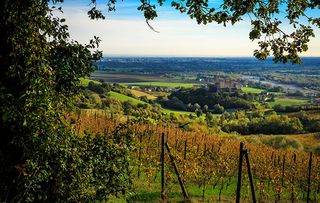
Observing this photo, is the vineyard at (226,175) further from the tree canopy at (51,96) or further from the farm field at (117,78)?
the farm field at (117,78)

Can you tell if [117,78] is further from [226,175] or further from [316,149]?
[226,175]

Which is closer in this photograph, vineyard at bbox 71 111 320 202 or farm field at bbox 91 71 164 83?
vineyard at bbox 71 111 320 202

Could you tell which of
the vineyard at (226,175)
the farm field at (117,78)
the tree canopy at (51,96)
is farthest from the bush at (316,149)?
the farm field at (117,78)

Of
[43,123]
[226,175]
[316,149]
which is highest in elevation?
→ [43,123]

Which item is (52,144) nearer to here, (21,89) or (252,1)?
(21,89)

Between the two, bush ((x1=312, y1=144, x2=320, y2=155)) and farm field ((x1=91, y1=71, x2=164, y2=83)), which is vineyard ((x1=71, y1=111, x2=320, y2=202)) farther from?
farm field ((x1=91, y1=71, x2=164, y2=83))

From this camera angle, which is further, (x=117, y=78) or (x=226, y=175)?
(x=117, y=78)

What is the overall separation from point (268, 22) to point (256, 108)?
8947 centimetres

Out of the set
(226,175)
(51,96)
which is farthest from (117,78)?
(51,96)

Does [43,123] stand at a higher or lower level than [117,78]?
higher

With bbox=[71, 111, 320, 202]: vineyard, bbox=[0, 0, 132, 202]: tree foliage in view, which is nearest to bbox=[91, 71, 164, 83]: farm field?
bbox=[71, 111, 320, 202]: vineyard

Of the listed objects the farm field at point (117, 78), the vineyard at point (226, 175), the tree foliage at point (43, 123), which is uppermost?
the tree foliage at point (43, 123)

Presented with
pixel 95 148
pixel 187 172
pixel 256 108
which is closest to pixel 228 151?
pixel 187 172

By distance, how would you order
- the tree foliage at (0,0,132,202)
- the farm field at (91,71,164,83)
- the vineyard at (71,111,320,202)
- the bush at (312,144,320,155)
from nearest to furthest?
1. the tree foliage at (0,0,132,202)
2. the vineyard at (71,111,320,202)
3. the bush at (312,144,320,155)
4. the farm field at (91,71,164,83)
